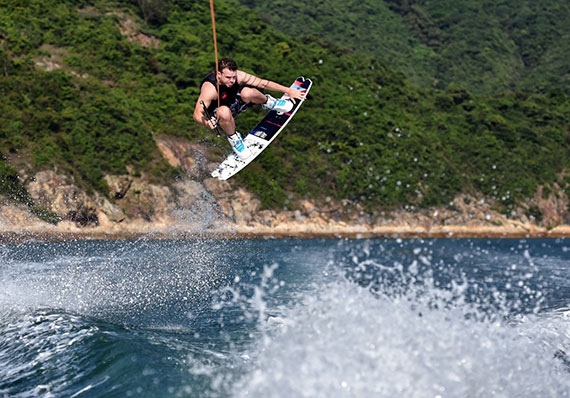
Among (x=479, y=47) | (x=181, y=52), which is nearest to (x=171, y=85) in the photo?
(x=181, y=52)

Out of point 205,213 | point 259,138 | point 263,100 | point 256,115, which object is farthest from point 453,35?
point 263,100

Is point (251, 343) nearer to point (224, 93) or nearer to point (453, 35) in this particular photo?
point (224, 93)

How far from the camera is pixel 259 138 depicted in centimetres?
1102

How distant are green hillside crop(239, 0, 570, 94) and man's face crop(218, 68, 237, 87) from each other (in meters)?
55.1

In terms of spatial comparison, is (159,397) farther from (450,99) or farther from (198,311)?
(450,99)

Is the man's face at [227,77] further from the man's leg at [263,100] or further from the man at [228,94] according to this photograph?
the man's leg at [263,100]

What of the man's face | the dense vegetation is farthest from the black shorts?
the dense vegetation

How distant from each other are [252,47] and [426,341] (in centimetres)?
3544

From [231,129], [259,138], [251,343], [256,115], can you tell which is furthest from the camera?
[256,115]

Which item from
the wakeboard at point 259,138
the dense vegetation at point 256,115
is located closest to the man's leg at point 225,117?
the wakeboard at point 259,138

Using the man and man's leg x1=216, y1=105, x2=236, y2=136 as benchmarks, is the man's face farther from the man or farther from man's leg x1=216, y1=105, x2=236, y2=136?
man's leg x1=216, y1=105, x2=236, y2=136

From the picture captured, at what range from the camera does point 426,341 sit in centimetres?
614

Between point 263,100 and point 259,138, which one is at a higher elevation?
point 263,100

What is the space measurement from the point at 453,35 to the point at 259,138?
7037 cm
